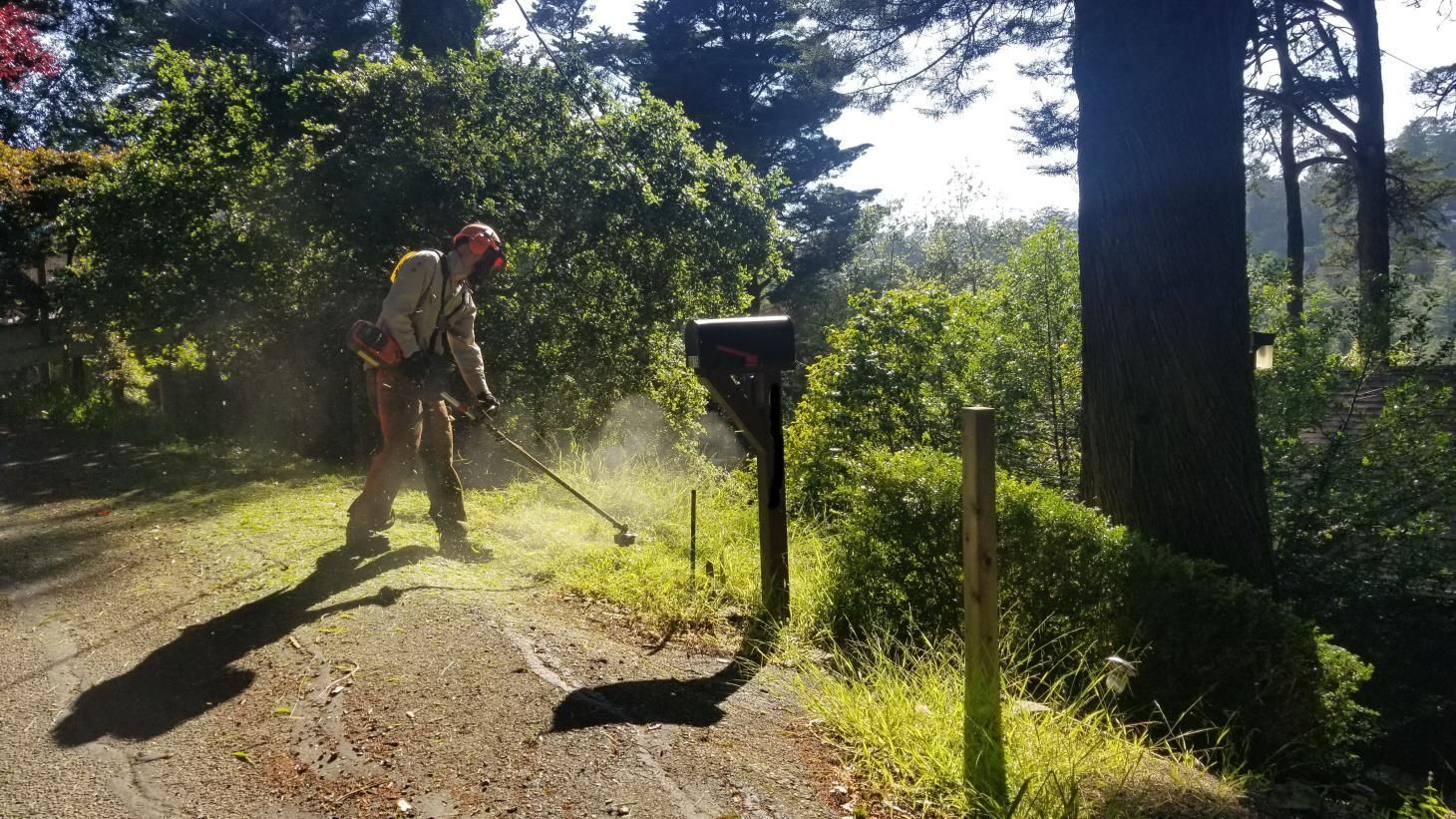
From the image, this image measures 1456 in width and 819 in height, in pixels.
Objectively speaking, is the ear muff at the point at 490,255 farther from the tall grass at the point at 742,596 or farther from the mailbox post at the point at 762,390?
the tall grass at the point at 742,596

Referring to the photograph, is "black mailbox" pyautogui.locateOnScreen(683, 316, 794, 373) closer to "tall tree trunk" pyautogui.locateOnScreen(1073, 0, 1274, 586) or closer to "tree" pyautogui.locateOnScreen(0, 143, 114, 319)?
"tall tree trunk" pyautogui.locateOnScreen(1073, 0, 1274, 586)

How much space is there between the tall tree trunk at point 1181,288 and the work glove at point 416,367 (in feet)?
13.7

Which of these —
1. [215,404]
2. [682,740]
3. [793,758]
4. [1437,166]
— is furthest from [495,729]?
[1437,166]

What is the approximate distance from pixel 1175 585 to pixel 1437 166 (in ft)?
73.9

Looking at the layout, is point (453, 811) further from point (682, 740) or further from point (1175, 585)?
point (1175, 585)

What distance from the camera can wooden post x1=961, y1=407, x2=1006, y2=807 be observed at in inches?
117

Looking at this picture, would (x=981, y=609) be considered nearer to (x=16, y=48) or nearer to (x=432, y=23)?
(x=432, y=23)

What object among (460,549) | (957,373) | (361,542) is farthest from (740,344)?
(957,373)

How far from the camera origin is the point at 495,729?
3.30m

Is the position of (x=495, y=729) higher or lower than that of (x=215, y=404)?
lower

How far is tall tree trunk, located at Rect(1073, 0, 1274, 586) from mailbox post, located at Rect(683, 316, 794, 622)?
253 cm

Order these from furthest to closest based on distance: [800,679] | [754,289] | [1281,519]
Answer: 1. [754,289]
2. [1281,519]
3. [800,679]

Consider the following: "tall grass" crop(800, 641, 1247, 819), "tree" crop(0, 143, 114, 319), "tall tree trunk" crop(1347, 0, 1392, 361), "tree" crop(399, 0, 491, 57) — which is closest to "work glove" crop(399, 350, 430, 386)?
"tall grass" crop(800, 641, 1247, 819)

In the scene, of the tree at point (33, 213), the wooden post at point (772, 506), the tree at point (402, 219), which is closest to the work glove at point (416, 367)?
the wooden post at point (772, 506)
